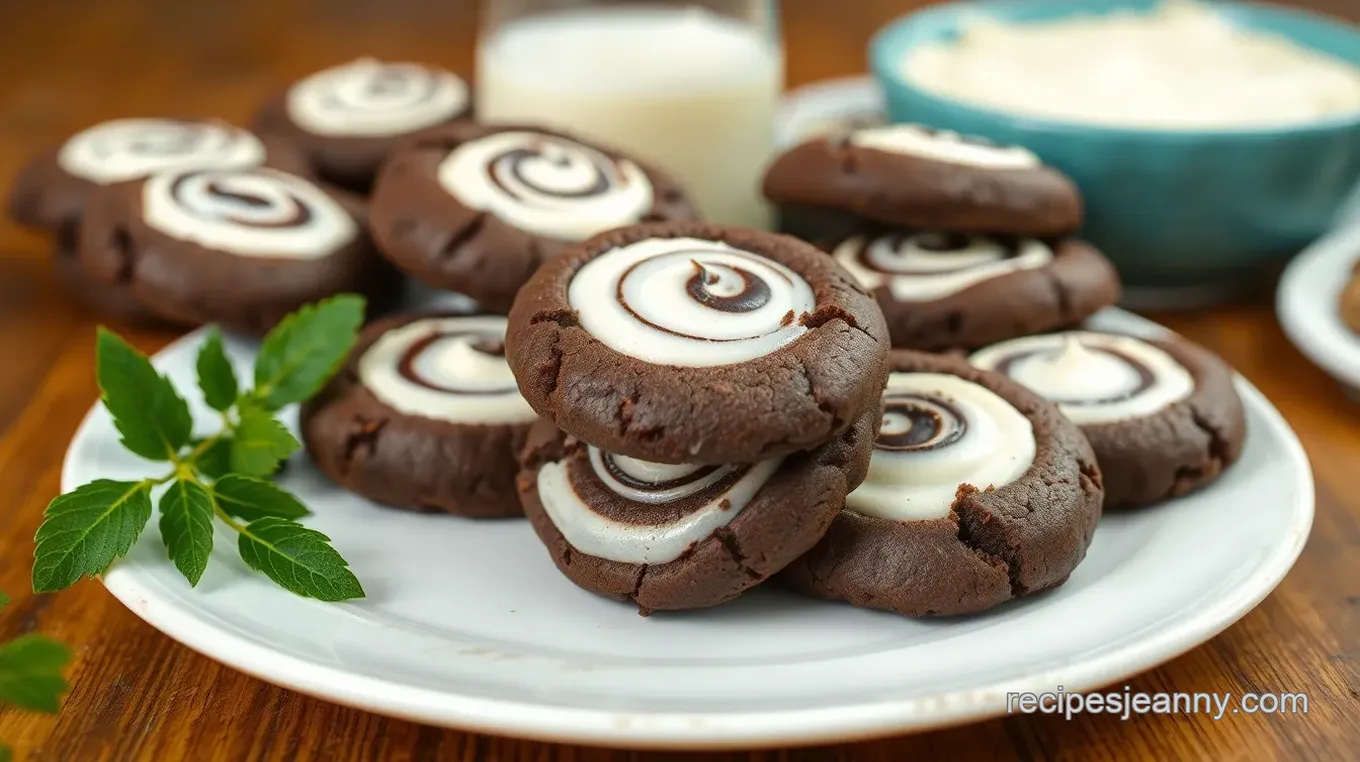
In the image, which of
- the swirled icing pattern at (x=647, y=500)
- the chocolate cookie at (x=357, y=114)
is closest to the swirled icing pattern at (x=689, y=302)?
the swirled icing pattern at (x=647, y=500)

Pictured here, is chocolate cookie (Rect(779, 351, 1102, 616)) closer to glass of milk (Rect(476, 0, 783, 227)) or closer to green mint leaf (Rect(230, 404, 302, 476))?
green mint leaf (Rect(230, 404, 302, 476))

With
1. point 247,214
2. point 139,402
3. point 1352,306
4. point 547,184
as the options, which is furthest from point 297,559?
point 1352,306

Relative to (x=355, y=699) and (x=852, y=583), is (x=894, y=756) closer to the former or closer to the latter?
(x=852, y=583)

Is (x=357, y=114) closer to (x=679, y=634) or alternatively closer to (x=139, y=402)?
(x=139, y=402)

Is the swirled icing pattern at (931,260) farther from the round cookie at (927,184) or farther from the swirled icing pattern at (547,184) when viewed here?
the swirled icing pattern at (547,184)

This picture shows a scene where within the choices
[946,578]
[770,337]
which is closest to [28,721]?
[770,337]

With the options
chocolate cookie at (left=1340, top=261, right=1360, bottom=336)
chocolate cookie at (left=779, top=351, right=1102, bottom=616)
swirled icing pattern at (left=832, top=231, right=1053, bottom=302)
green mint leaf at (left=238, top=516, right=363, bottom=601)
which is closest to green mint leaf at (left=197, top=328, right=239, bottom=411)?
green mint leaf at (left=238, top=516, right=363, bottom=601)
